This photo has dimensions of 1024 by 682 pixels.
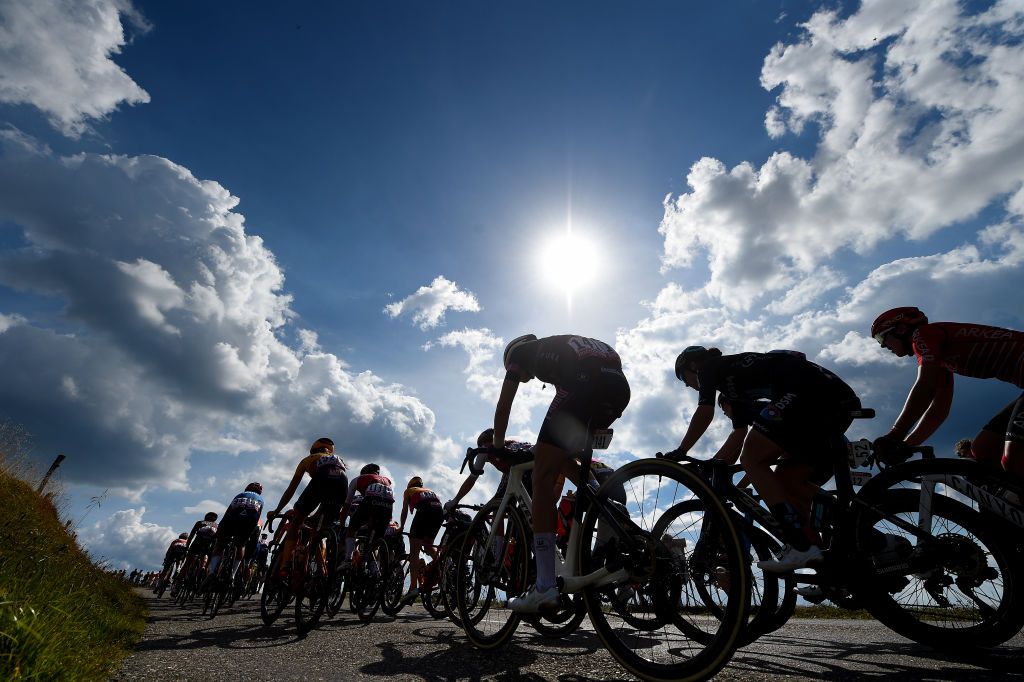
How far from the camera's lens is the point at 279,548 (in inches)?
273

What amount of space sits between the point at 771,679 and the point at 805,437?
59.5 inches

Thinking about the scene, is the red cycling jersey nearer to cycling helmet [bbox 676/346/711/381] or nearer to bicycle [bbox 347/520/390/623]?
cycling helmet [bbox 676/346/711/381]

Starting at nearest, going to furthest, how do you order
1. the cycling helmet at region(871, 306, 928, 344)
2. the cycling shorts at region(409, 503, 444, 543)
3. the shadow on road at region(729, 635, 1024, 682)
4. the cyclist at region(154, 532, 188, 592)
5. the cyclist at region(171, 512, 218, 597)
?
the shadow on road at region(729, 635, 1024, 682), the cycling helmet at region(871, 306, 928, 344), the cycling shorts at region(409, 503, 444, 543), the cyclist at region(171, 512, 218, 597), the cyclist at region(154, 532, 188, 592)

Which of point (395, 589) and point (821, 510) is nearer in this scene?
point (821, 510)

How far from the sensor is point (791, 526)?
10.1 feet

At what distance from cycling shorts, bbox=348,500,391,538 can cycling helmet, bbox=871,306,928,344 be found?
23.3 feet

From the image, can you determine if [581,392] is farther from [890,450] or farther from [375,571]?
[375,571]

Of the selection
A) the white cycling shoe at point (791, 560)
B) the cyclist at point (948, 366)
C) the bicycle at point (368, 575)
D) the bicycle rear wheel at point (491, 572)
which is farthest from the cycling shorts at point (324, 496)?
the cyclist at point (948, 366)

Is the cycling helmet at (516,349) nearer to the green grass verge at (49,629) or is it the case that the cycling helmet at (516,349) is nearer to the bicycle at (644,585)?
the bicycle at (644,585)

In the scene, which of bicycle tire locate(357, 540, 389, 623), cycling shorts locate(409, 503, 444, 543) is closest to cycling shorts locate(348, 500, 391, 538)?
bicycle tire locate(357, 540, 389, 623)

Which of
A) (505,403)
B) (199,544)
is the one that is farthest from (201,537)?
(505,403)

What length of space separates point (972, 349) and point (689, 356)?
2.01 metres

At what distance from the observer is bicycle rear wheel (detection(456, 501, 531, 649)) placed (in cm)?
394

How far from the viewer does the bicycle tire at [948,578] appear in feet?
9.36
